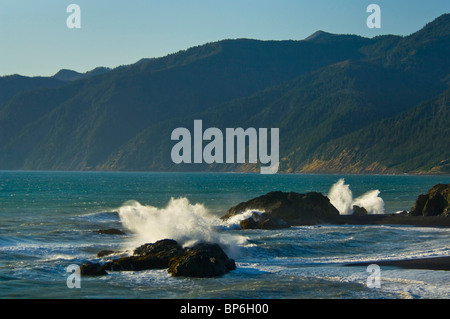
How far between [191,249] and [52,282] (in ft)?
18.2

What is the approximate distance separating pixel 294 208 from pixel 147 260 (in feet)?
77.2

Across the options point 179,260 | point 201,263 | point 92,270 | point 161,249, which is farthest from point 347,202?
point 92,270

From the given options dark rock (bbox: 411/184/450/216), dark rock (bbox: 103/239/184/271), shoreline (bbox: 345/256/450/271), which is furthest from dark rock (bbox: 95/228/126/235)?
dark rock (bbox: 411/184/450/216)

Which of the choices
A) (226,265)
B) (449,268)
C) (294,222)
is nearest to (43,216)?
(294,222)

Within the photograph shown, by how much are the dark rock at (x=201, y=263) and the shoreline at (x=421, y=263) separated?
5754mm

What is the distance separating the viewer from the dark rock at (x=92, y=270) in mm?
25234

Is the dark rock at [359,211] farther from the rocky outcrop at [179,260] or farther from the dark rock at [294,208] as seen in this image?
the rocky outcrop at [179,260]

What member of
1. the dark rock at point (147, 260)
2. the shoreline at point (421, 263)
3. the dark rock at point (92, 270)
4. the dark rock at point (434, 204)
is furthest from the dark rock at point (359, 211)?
the dark rock at point (92, 270)

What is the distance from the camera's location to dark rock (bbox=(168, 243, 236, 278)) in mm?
24844

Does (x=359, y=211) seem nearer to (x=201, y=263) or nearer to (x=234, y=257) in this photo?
(x=234, y=257)

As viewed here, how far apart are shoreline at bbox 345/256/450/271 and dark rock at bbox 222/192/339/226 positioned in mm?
18600
